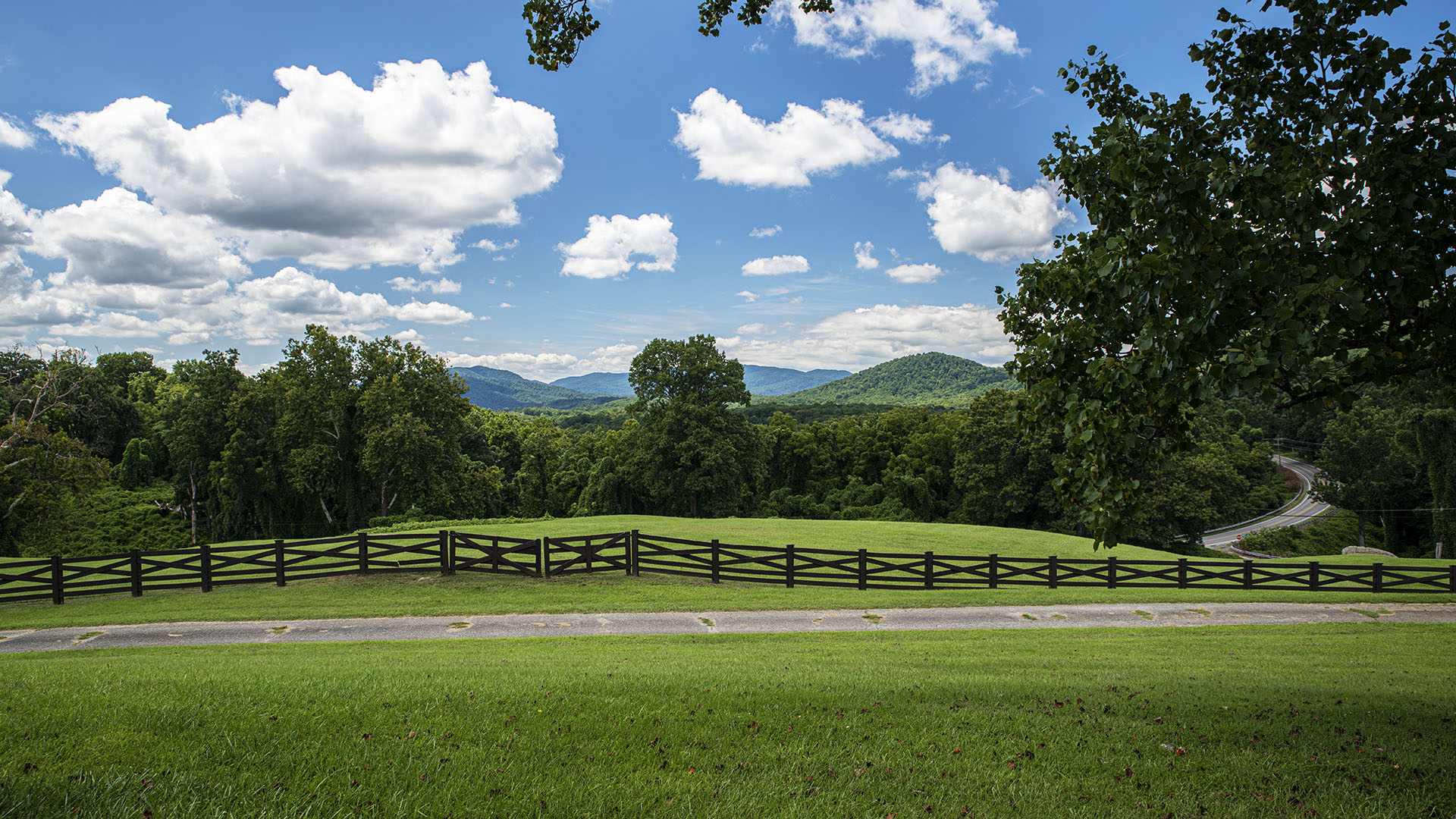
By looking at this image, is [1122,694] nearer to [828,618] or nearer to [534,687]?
[534,687]

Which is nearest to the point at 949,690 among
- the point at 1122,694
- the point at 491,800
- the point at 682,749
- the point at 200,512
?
the point at 1122,694

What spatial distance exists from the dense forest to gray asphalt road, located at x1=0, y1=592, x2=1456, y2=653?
15671 millimetres

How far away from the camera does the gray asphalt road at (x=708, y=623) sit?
1302cm

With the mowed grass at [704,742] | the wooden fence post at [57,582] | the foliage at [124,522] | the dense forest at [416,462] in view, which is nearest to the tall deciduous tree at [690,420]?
the dense forest at [416,462]

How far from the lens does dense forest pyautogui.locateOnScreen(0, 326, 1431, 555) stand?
36.7 meters

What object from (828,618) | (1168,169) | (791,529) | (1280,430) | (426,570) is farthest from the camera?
(1280,430)

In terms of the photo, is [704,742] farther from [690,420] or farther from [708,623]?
[690,420]

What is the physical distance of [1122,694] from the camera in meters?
7.52

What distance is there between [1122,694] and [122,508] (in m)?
66.2

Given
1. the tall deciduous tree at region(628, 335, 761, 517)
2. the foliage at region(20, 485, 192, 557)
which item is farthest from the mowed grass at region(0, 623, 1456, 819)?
the foliage at region(20, 485, 192, 557)

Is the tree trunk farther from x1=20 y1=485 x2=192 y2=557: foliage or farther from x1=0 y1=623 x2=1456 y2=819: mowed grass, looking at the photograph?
x1=0 y1=623 x2=1456 y2=819: mowed grass

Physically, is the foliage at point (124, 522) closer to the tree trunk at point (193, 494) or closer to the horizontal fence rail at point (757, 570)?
the tree trunk at point (193, 494)

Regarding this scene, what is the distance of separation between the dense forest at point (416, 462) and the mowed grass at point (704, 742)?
26347mm

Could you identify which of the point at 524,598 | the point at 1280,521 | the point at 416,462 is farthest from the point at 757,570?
the point at 1280,521
